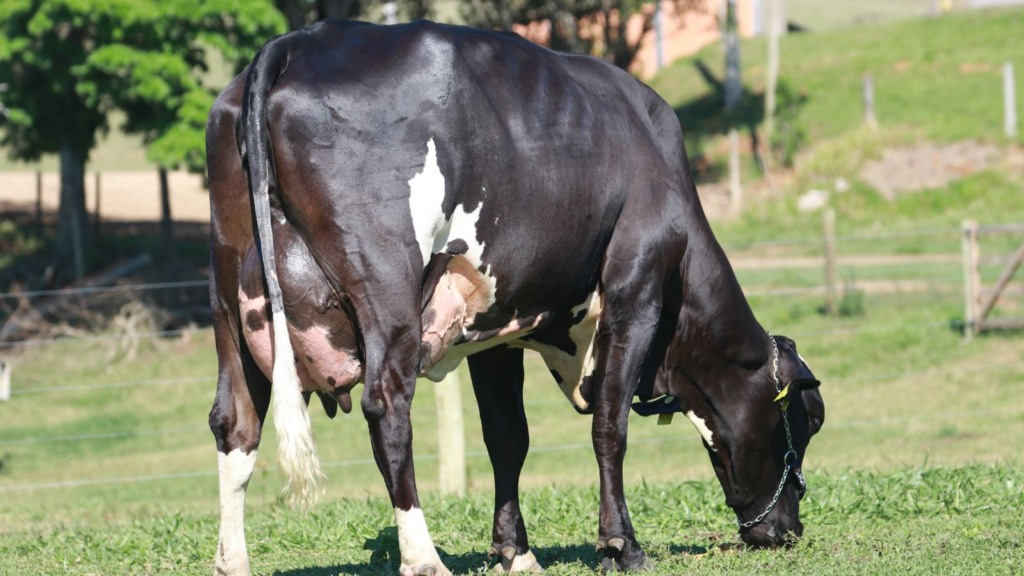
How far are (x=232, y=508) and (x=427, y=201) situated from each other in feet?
4.92

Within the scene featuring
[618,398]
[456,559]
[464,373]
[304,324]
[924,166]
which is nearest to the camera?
[304,324]

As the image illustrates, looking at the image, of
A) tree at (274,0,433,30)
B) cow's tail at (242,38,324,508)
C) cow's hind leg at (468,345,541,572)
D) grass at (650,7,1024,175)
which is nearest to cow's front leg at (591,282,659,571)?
cow's hind leg at (468,345,541,572)

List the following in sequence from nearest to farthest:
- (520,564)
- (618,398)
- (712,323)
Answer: (618,398) < (520,564) < (712,323)

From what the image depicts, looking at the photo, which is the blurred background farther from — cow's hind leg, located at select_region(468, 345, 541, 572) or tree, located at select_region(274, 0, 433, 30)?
cow's hind leg, located at select_region(468, 345, 541, 572)

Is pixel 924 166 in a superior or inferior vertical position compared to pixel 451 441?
inferior

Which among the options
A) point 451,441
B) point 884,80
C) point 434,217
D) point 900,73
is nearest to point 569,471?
point 451,441

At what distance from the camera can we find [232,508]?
5.42 meters

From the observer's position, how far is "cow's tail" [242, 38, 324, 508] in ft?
16.4

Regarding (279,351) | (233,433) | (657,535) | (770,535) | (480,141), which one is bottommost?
(657,535)

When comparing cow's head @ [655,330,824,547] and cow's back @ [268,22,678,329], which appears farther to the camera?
cow's head @ [655,330,824,547]

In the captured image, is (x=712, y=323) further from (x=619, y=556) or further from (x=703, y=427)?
(x=619, y=556)

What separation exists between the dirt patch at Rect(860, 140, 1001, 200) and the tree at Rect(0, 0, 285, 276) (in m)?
13.2

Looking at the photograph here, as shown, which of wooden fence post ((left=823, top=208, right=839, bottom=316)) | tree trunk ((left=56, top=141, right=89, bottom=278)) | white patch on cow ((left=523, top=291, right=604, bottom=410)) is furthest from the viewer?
tree trunk ((left=56, top=141, right=89, bottom=278))

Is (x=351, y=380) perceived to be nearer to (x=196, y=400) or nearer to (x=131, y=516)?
(x=131, y=516)
